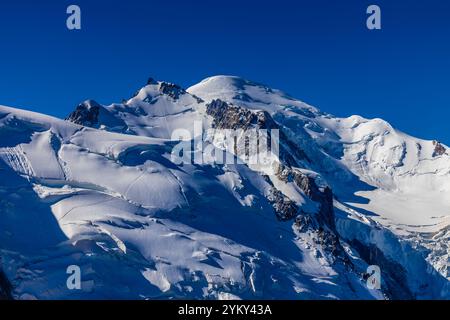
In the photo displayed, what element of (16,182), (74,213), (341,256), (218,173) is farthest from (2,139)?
(341,256)

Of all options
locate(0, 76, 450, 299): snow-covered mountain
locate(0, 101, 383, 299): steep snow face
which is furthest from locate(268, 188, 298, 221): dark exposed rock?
locate(0, 101, 383, 299): steep snow face

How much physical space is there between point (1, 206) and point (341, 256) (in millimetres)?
79226

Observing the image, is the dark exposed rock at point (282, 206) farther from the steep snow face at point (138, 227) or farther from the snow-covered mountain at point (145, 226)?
the steep snow face at point (138, 227)

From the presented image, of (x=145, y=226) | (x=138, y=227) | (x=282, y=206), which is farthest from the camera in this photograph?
(x=282, y=206)

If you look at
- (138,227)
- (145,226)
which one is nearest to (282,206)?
(145,226)

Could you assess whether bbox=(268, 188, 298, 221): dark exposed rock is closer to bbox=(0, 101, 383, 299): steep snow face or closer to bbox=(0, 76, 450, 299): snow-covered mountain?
bbox=(0, 76, 450, 299): snow-covered mountain

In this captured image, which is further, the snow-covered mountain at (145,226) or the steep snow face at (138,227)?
the snow-covered mountain at (145,226)

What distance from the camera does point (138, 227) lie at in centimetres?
15338

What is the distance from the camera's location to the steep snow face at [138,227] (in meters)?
139

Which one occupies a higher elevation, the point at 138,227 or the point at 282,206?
the point at 138,227

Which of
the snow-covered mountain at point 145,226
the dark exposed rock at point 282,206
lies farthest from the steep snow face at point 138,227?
the dark exposed rock at point 282,206

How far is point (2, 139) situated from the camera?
6826 inches

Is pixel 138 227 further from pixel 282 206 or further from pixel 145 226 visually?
pixel 282 206
